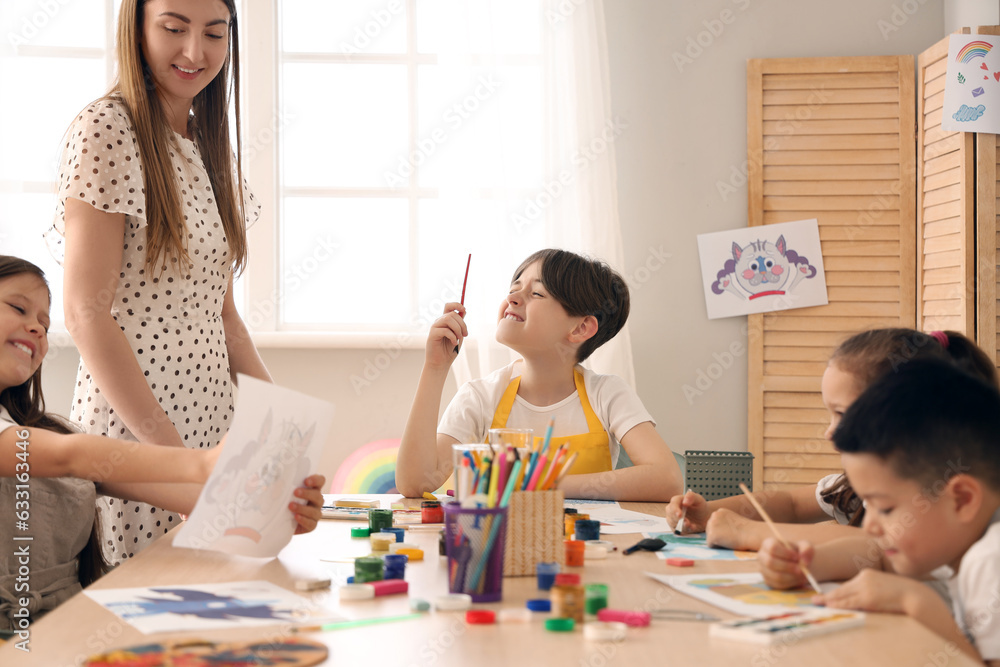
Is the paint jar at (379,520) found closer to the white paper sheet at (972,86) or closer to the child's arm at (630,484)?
the child's arm at (630,484)

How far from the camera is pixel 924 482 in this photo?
0.84m

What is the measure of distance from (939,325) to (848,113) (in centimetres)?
68

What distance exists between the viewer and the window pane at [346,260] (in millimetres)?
2727

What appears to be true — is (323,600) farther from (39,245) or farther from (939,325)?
(39,245)

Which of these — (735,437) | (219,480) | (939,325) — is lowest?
(735,437)

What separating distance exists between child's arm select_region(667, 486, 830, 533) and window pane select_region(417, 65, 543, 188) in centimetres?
146

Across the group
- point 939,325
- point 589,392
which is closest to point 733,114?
point 939,325

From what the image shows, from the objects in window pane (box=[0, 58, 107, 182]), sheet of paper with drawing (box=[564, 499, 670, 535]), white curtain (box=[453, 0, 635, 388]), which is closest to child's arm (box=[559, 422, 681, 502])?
sheet of paper with drawing (box=[564, 499, 670, 535])

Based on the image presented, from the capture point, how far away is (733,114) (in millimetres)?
2623

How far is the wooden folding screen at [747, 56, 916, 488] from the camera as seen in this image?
254 centimetres

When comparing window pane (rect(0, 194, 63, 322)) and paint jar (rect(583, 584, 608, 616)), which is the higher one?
window pane (rect(0, 194, 63, 322))

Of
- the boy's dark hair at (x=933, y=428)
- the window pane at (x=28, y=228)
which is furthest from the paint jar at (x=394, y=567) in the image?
the window pane at (x=28, y=228)

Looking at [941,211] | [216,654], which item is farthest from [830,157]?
[216,654]

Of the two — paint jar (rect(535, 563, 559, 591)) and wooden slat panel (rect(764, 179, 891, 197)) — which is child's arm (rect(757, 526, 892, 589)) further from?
wooden slat panel (rect(764, 179, 891, 197))
